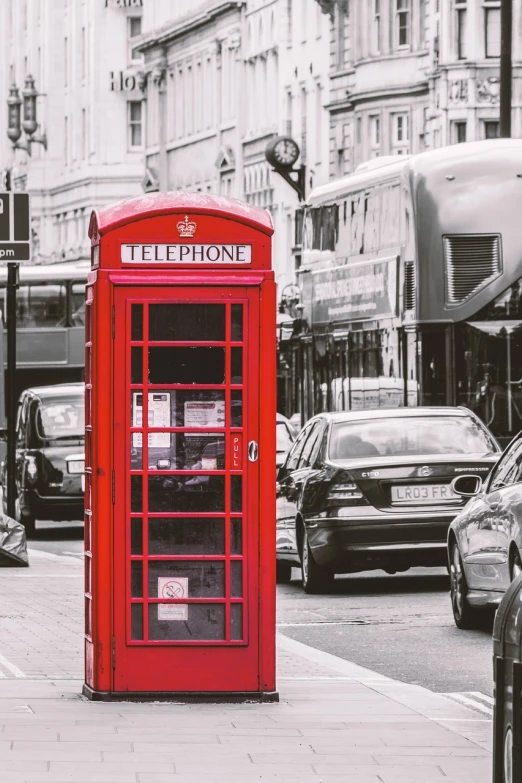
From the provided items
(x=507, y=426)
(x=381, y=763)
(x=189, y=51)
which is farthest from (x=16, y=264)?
(x=189, y=51)

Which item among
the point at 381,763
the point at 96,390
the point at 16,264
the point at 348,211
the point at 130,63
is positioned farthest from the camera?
the point at 130,63

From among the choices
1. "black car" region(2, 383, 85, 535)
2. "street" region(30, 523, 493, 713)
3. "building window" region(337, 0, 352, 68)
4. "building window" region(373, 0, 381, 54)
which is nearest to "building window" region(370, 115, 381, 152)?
"building window" region(373, 0, 381, 54)

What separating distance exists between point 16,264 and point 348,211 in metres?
9.79

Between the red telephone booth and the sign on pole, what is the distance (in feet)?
31.9

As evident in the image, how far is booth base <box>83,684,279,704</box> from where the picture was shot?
10727 millimetres

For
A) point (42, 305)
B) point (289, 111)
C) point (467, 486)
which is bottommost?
point (467, 486)

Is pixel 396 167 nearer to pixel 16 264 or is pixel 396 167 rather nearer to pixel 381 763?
pixel 16 264

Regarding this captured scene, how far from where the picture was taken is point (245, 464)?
35.3 feet

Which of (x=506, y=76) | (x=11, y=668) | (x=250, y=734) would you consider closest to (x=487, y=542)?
(x=11, y=668)

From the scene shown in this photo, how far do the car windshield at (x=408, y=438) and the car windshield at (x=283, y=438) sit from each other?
708 centimetres

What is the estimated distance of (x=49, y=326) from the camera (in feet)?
155

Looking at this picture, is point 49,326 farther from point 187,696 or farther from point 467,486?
point 187,696

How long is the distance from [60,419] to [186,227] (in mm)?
19664

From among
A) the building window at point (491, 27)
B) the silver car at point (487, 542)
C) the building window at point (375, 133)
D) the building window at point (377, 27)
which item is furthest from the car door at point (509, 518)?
the building window at point (377, 27)
